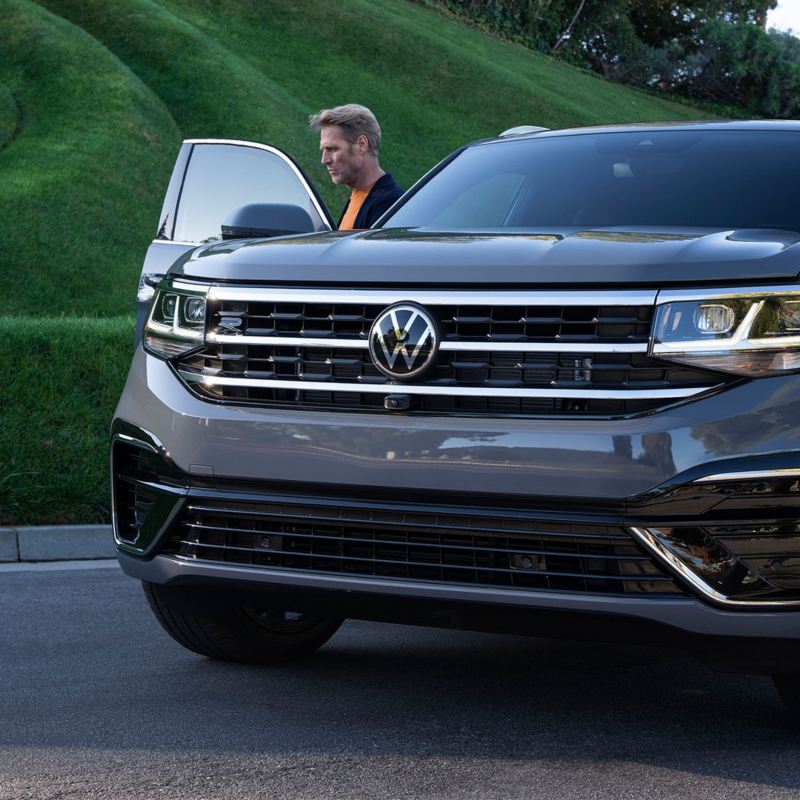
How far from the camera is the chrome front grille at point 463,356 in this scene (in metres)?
3.57

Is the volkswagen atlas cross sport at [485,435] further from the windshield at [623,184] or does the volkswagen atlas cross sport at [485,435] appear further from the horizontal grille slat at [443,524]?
the windshield at [623,184]

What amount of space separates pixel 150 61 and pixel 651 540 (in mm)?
23400

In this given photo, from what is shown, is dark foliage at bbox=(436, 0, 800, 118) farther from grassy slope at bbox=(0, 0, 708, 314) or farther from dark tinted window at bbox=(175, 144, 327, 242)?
dark tinted window at bbox=(175, 144, 327, 242)

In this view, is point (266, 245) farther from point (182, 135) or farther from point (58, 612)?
point (182, 135)

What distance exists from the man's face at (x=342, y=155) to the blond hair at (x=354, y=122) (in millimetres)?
29

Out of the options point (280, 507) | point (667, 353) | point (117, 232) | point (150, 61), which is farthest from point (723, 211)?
point (150, 61)

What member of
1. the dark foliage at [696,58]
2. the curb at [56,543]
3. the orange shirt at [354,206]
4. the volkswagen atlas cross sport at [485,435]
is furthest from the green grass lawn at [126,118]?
the dark foliage at [696,58]

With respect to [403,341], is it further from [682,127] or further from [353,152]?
[353,152]

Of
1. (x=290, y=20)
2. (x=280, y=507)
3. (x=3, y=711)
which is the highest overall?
(x=280, y=507)

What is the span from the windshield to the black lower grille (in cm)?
→ 134

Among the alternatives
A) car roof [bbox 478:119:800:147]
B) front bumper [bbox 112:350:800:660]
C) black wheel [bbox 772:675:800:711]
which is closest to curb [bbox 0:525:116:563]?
car roof [bbox 478:119:800:147]

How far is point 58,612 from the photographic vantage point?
19.6 feet

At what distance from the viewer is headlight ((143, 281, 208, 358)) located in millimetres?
4152

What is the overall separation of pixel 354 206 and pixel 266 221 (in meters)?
1.74
